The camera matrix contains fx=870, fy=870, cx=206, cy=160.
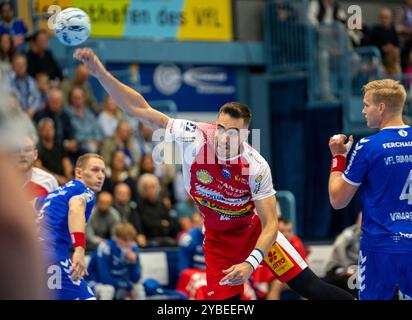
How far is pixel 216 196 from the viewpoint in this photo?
22.0ft

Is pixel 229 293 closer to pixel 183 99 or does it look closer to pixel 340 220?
pixel 340 220

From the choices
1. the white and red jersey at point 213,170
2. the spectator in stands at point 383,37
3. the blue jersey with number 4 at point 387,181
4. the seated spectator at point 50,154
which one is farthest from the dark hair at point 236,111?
the spectator in stands at point 383,37

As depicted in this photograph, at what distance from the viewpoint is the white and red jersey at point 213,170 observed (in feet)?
21.8

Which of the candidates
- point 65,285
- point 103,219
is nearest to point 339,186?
point 65,285

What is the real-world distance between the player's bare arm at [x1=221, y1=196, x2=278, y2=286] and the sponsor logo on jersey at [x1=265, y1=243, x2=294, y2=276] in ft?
1.65

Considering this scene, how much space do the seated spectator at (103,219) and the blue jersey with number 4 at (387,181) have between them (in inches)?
237

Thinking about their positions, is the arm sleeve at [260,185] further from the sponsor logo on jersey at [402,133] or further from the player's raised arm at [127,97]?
the sponsor logo on jersey at [402,133]

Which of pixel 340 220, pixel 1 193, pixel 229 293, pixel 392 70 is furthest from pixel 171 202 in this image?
pixel 1 193

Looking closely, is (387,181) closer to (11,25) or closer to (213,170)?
(213,170)

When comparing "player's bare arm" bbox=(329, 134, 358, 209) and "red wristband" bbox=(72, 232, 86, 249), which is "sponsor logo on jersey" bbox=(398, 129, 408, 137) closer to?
"player's bare arm" bbox=(329, 134, 358, 209)

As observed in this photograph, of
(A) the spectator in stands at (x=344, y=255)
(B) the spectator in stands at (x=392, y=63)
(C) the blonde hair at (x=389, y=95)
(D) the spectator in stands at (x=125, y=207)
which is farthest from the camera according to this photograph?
(B) the spectator in stands at (x=392, y=63)

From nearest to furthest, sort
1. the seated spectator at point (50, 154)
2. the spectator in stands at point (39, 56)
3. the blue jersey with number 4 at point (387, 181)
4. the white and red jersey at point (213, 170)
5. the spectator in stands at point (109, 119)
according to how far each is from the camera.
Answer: the blue jersey with number 4 at point (387, 181), the white and red jersey at point (213, 170), the seated spectator at point (50, 154), the spectator in stands at point (39, 56), the spectator in stands at point (109, 119)

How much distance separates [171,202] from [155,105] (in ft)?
9.42
